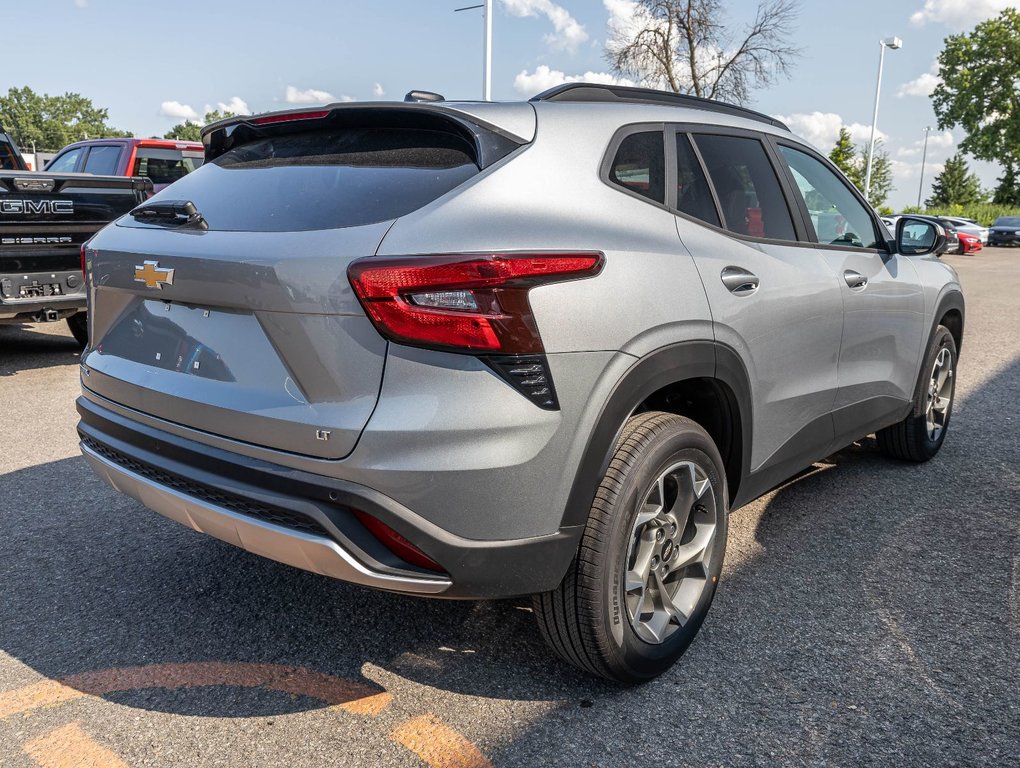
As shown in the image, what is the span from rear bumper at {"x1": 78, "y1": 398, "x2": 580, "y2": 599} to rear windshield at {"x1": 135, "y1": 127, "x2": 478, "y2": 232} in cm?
66

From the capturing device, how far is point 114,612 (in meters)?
3.01

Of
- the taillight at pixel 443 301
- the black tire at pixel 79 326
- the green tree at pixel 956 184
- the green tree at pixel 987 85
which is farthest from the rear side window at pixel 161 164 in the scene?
the green tree at pixel 956 184

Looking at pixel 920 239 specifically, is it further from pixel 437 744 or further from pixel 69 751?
pixel 69 751

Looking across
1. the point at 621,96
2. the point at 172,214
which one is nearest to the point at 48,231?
the point at 172,214

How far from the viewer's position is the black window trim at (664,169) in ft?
8.14

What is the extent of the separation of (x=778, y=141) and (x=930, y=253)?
1357mm

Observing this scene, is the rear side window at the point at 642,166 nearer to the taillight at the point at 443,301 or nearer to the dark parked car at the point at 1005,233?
the taillight at the point at 443,301

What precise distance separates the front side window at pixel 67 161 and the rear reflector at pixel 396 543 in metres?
11.4

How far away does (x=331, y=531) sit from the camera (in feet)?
6.85

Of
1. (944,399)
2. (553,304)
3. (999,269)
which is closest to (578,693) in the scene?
(553,304)

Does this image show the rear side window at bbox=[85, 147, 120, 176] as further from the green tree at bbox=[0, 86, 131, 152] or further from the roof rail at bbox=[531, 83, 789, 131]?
the green tree at bbox=[0, 86, 131, 152]

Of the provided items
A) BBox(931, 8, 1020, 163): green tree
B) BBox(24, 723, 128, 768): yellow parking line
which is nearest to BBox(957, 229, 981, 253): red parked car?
BBox(931, 8, 1020, 163): green tree

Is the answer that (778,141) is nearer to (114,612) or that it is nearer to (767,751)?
(767,751)

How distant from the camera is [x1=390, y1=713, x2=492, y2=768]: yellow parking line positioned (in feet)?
7.36
